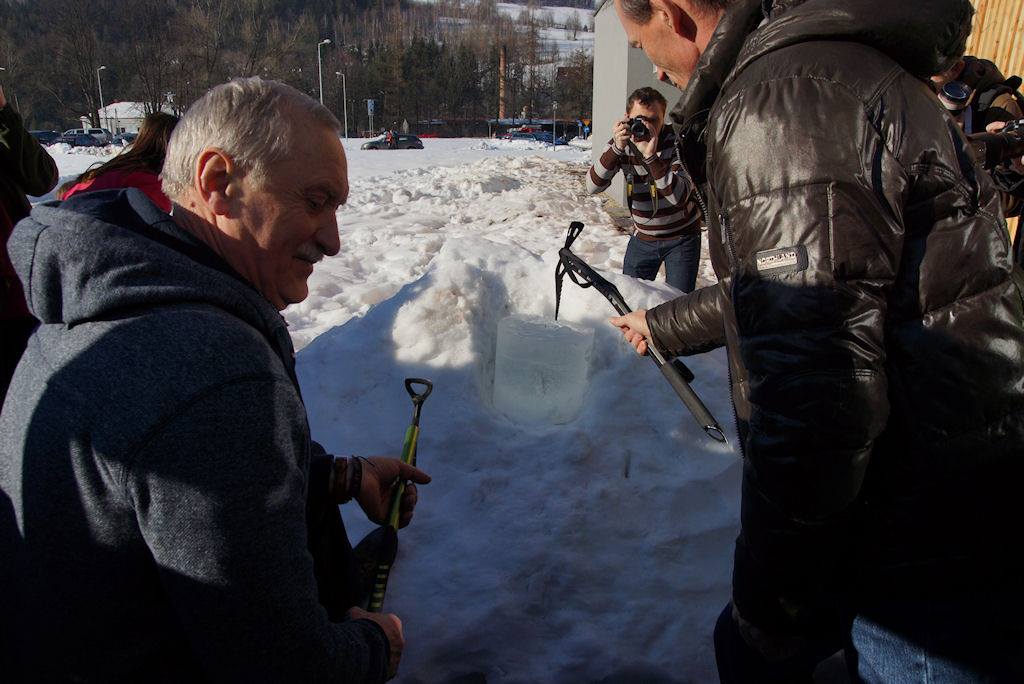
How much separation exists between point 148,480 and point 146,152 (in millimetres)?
2601

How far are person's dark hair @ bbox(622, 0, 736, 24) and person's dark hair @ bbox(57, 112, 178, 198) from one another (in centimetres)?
224

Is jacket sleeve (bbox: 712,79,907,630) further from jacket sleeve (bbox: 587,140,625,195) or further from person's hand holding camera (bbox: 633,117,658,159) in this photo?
jacket sleeve (bbox: 587,140,625,195)

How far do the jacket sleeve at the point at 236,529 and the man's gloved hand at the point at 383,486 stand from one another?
25.4 inches

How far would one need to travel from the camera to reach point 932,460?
1.24m

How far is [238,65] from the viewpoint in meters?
62.0

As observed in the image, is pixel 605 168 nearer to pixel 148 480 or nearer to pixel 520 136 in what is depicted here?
pixel 148 480

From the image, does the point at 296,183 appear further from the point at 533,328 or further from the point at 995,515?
the point at 533,328

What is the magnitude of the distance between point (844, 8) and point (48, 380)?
4.59 feet

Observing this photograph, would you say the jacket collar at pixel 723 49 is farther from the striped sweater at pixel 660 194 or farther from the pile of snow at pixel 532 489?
the striped sweater at pixel 660 194

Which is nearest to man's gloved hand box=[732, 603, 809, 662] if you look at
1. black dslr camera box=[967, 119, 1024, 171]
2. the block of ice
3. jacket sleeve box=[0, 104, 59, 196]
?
the block of ice

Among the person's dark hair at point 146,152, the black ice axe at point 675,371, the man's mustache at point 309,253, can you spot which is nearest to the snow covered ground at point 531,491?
the black ice axe at point 675,371

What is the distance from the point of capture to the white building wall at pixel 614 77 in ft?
41.9

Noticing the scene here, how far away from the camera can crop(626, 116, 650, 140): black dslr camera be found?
14.5 ft

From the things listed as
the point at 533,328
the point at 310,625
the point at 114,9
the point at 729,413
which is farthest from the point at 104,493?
the point at 114,9
